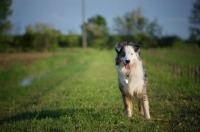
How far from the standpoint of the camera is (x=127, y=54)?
5.43 metres

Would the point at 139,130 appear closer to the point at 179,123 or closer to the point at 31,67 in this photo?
the point at 179,123

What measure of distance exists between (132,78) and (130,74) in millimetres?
126

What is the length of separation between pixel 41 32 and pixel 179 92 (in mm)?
48003

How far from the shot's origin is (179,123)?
5.56 m

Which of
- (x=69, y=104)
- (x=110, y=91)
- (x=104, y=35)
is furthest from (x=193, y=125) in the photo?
(x=104, y=35)

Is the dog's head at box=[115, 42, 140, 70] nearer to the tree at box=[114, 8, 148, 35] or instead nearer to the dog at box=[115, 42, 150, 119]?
the dog at box=[115, 42, 150, 119]

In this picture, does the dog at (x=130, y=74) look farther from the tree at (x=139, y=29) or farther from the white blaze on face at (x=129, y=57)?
the tree at (x=139, y=29)

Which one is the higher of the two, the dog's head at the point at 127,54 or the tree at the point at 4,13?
the tree at the point at 4,13

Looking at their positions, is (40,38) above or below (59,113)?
above

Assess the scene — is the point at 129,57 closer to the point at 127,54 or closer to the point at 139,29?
the point at 127,54

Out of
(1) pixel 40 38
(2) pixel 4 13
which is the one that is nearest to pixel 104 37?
(1) pixel 40 38

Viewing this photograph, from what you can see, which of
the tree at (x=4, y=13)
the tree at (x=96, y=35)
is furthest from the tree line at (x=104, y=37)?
the tree at (x=4, y=13)

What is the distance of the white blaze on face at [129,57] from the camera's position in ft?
17.7

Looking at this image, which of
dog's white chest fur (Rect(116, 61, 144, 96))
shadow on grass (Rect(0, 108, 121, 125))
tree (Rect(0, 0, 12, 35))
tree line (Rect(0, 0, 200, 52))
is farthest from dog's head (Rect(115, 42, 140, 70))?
tree line (Rect(0, 0, 200, 52))
